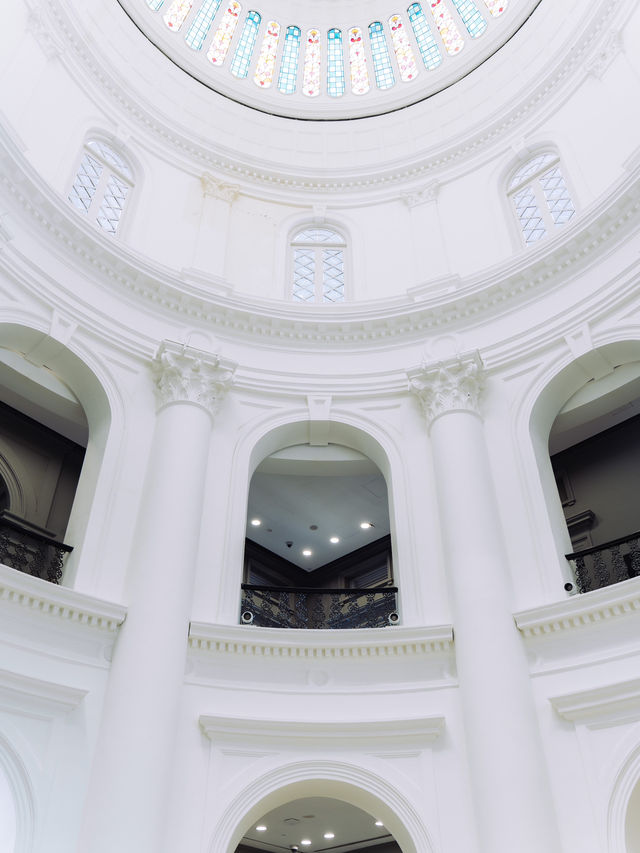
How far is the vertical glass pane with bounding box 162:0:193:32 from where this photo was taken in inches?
647

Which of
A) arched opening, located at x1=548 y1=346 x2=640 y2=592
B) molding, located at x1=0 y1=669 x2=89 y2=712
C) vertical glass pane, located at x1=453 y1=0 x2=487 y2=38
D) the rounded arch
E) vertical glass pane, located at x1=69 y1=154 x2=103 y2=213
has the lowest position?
the rounded arch

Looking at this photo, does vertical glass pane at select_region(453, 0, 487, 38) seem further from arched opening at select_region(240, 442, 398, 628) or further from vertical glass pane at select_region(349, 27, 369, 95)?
arched opening at select_region(240, 442, 398, 628)

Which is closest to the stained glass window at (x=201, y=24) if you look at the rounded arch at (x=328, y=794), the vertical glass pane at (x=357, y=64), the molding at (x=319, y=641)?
the vertical glass pane at (x=357, y=64)

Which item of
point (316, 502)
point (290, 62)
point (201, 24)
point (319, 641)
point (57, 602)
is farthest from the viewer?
point (290, 62)

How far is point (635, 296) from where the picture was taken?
959cm

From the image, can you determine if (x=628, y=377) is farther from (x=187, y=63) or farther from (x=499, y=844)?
(x=187, y=63)

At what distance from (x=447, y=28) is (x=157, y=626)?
15923mm

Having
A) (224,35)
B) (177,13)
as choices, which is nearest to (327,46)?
(224,35)

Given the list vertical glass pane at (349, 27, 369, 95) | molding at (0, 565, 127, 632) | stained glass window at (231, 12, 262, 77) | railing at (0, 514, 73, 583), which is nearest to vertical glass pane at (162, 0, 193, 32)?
stained glass window at (231, 12, 262, 77)

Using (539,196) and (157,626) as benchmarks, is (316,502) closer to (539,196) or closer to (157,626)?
(157,626)

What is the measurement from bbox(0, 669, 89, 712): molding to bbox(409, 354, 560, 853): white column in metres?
4.38

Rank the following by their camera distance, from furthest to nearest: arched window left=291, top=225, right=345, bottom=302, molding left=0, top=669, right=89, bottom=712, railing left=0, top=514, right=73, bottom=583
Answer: arched window left=291, top=225, right=345, bottom=302 → railing left=0, top=514, right=73, bottom=583 → molding left=0, top=669, right=89, bottom=712

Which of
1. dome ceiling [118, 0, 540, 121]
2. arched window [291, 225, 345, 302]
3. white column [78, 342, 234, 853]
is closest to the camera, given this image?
white column [78, 342, 234, 853]

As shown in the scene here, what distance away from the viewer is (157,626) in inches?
320
